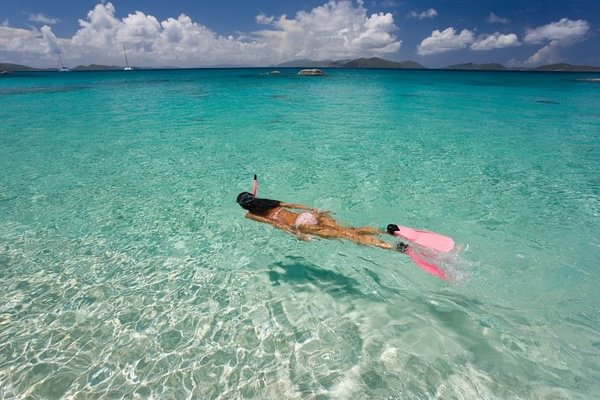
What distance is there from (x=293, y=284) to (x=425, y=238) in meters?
3.49

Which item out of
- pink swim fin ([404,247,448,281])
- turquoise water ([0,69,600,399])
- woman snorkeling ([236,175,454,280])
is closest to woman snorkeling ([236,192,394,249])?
woman snorkeling ([236,175,454,280])

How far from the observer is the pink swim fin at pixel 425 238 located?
288 inches

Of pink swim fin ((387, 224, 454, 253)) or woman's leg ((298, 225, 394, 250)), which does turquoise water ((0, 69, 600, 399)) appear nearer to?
woman's leg ((298, 225, 394, 250))

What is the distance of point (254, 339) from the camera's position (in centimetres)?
512

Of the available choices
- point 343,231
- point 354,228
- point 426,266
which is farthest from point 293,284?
point 426,266

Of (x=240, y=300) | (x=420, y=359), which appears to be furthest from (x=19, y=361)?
(x=420, y=359)

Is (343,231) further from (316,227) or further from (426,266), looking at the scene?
(426,266)

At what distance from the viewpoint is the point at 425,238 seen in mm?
7609

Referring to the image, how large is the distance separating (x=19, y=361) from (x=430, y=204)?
9.80 meters

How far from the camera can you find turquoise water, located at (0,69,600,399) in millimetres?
4535

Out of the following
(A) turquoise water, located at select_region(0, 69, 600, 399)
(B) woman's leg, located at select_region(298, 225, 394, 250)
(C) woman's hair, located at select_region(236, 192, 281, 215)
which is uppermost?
(C) woman's hair, located at select_region(236, 192, 281, 215)

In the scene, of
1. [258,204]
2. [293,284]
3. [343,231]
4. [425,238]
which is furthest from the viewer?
[258,204]

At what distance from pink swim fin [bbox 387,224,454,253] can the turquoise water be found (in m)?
0.45

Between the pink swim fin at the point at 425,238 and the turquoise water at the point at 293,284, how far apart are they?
0.45 metres
